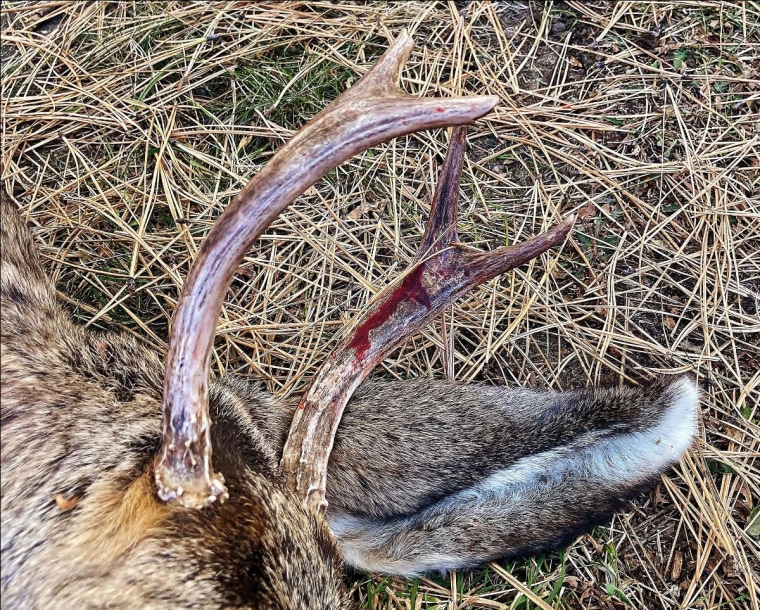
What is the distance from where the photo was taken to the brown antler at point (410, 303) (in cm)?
260

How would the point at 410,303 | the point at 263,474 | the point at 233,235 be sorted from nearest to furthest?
the point at 233,235 → the point at 263,474 → the point at 410,303

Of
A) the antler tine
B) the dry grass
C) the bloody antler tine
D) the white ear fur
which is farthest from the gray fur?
the bloody antler tine

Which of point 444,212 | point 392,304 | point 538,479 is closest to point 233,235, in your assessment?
point 392,304

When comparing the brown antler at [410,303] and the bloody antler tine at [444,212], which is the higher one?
the bloody antler tine at [444,212]

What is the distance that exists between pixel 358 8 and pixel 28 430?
2.66 m

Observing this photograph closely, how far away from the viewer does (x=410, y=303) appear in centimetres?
276

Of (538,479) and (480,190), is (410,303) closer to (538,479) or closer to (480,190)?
(538,479)

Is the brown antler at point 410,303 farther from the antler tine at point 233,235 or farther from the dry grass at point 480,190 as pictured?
the antler tine at point 233,235

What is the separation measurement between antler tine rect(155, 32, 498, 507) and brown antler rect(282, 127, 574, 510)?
2.15 feet

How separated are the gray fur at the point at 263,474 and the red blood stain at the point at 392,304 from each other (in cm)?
29

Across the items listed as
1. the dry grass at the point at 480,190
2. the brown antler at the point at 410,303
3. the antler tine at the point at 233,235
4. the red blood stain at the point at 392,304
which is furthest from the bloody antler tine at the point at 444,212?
the antler tine at the point at 233,235

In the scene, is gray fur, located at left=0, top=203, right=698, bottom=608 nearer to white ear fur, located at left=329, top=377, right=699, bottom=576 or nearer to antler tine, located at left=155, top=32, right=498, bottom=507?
white ear fur, located at left=329, top=377, right=699, bottom=576

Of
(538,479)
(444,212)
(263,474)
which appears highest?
(444,212)

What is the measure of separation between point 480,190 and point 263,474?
6.32 ft
